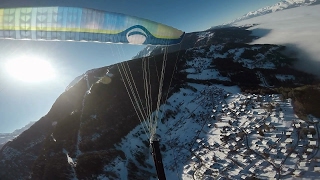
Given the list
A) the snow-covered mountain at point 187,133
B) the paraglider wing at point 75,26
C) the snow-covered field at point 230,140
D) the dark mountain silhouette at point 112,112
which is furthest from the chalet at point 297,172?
the paraglider wing at point 75,26

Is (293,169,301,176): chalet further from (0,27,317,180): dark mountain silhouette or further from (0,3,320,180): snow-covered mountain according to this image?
(0,27,317,180): dark mountain silhouette

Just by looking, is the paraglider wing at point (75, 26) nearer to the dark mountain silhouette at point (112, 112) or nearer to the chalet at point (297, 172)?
the chalet at point (297, 172)

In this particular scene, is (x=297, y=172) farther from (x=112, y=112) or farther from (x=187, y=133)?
(x=112, y=112)

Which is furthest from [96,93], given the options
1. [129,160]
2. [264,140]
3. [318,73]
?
[318,73]

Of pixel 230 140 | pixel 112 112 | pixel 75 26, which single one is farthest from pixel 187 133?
pixel 75 26

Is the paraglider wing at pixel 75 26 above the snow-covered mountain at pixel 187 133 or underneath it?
above

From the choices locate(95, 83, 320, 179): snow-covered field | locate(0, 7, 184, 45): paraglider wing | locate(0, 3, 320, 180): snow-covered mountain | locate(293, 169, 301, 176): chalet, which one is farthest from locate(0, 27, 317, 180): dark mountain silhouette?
locate(0, 7, 184, 45): paraglider wing

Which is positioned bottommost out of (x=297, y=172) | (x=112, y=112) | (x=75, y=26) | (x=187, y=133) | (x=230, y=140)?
(x=187, y=133)

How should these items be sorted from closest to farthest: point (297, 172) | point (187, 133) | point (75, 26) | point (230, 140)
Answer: point (75, 26) → point (297, 172) → point (230, 140) → point (187, 133)
